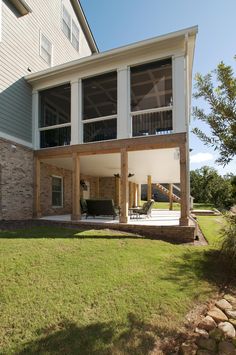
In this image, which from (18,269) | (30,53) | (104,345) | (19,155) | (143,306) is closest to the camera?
(104,345)

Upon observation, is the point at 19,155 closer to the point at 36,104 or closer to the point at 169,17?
the point at 36,104

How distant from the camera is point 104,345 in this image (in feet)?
10.9

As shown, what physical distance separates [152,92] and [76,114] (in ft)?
14.0

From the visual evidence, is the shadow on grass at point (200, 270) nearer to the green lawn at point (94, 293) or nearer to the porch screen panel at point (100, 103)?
the green lawn at point (94, 293)

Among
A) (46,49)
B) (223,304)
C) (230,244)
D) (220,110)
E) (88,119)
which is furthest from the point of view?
(46,49)

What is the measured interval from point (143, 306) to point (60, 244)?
9.78 ft

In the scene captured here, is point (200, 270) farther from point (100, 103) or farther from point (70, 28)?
point (70, 28)

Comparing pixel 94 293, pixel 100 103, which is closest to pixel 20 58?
pixel 100 103

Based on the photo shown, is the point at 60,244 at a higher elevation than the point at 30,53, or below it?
below

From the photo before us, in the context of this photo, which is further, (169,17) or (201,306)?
(169,17)

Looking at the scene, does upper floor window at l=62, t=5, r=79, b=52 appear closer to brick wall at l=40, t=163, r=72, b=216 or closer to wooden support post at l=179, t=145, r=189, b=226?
brick wall at l=40, t=163, r=72, b=216

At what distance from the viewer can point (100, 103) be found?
560 inches

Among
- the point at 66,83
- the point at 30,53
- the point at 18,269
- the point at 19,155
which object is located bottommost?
the point at 18,269

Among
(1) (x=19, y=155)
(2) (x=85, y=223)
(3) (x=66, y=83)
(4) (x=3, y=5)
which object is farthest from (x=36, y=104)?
(2) (x=85, y=223)
